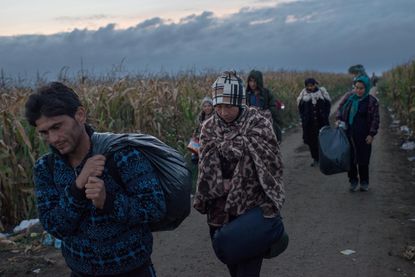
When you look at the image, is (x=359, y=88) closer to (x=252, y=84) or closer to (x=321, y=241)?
(x=252, y=84)

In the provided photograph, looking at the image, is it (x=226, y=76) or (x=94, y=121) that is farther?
(x=94, y=121)

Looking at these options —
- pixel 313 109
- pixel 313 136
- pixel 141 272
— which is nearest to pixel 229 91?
pixel 141 272

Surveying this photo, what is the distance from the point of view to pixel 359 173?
342 inches

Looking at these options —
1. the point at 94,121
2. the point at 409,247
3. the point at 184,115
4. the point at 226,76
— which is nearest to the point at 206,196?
the point at 226,76

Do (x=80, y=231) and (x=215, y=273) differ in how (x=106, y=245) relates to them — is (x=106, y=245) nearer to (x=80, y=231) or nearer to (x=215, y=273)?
(x=80, y=231)

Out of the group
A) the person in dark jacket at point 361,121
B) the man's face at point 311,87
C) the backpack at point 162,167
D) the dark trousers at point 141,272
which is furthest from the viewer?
the man's face at point 311,87

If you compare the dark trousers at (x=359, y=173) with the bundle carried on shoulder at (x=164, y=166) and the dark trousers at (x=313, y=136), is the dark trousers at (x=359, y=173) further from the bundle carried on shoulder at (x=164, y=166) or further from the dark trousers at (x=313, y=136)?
the bundle carried on shoulder at (x=164, y=166)

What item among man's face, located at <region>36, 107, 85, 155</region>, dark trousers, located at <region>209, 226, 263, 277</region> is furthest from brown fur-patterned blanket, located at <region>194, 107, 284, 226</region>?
man's face, located at <region>36, 107, 85, 155</region>

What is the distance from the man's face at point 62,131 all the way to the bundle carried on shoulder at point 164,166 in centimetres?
12

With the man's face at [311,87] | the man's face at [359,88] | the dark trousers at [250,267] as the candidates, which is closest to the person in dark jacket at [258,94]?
the man's face at [359,88]

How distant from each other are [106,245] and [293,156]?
1064 centimetres

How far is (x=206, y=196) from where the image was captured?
3803mm

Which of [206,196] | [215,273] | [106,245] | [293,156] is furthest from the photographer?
[293,156]

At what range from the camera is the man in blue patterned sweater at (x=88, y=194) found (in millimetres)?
2406
